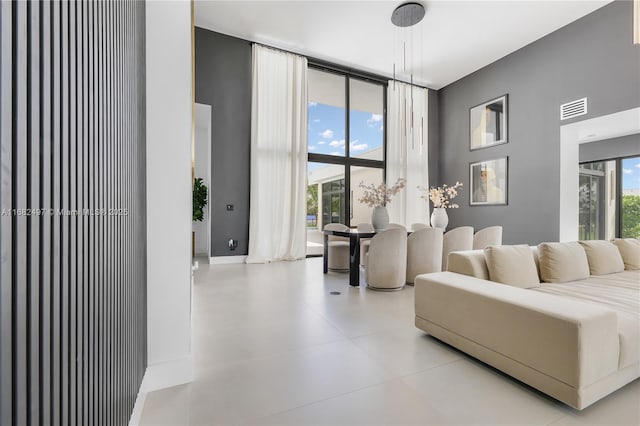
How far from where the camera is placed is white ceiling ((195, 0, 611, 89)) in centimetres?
450

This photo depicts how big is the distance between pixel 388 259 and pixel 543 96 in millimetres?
4632

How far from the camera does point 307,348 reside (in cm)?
203

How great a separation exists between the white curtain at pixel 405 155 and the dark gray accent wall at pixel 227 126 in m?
3.35

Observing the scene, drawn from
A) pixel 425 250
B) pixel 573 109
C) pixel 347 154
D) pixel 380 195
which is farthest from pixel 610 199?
pixel 347 154

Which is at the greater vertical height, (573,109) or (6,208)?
(573,109)

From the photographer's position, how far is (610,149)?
5.97 m

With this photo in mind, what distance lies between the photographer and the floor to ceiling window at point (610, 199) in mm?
5734

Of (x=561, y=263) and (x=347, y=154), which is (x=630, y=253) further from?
(x=347, y=154)

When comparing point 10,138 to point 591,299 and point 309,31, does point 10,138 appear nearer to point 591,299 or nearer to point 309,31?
point 591,299

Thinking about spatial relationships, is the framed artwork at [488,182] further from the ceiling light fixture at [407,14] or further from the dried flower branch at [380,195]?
the ceiling light fixture at [407,14]

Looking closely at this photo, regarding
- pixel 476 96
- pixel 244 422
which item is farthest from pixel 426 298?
pixel 476 96

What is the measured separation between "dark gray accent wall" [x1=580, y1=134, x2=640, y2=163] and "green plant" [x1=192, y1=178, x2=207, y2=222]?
27.4ft

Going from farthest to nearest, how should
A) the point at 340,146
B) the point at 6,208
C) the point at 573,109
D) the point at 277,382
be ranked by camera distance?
the point at 340,146, the point at 573,109, the point at 277,382, the point at 6,208

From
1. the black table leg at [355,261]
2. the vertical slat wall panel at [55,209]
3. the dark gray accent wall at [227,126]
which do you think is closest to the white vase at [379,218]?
the black table leg at [355,261]
